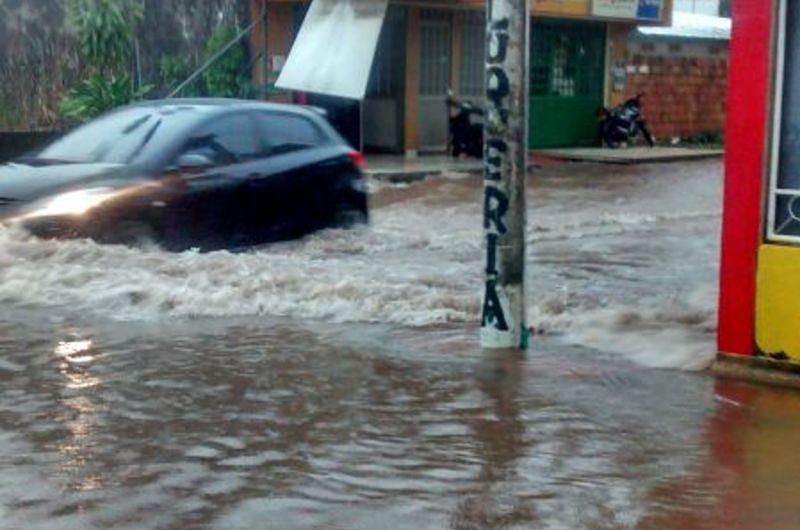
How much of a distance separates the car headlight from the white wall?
1486 inches

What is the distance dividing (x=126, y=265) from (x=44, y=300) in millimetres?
876

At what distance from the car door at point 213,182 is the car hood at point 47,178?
58cm

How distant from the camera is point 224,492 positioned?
566 centimetres

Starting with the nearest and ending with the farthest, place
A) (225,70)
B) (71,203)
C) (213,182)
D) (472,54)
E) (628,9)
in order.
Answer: (71,203) → (213,182) → (225,70) → (472,54) → (628,9)

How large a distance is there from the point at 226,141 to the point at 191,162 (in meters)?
0.70

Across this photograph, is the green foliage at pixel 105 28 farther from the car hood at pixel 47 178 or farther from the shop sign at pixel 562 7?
the car hood at pixel 47 178

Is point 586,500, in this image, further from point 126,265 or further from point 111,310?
point 126,265

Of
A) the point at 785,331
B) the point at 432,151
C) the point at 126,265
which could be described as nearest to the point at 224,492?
the point at 785,331

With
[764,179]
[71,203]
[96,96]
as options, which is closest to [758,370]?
[764,179]

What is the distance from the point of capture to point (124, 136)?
12.1 meters

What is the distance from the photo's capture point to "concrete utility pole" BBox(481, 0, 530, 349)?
8.23 m

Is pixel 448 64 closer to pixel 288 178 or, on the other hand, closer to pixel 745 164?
pixel 288 178

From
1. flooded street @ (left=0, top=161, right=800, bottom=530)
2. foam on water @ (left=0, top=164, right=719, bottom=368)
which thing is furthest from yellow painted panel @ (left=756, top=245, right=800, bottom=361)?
foam on water @ (left=0, top=164, right=719, bottom=368)

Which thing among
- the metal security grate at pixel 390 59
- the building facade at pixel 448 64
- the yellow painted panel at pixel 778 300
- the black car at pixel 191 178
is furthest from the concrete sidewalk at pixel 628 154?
the yellow painted panel at pixel 778 300
